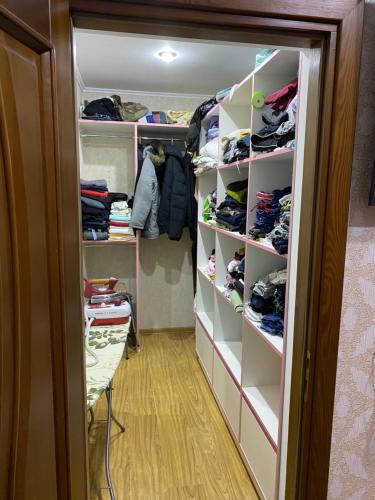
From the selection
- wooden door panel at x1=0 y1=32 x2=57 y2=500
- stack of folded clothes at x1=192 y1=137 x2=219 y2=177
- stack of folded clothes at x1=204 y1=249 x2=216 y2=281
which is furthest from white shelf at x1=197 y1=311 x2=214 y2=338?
wooden door panel at x1=0 y1=32 x2=57 y2=500

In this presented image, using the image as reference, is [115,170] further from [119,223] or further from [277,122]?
[277,122]

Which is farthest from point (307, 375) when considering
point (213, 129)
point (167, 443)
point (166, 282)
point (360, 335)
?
point (166, 282)

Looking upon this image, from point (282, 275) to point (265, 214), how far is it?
0.33m

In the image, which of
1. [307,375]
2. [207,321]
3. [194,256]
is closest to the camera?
[307,375]

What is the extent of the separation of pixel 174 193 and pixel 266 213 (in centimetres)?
163

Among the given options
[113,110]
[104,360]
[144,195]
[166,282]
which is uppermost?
[113,110]

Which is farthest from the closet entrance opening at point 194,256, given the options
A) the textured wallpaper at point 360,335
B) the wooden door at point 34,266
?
the wooden door at point 34,266

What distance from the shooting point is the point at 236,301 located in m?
2.15

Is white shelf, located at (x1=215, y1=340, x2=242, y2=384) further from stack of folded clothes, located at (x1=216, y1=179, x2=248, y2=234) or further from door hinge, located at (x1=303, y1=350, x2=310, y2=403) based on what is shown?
door hinge, located at (x1=303, y1=350, x2=310, y2=403)

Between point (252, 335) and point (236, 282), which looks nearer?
point (252, 335)

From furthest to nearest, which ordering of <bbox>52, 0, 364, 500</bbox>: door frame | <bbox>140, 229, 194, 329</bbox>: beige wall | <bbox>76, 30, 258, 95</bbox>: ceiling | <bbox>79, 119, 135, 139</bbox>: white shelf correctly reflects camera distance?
<bbox>140, 229, 194, 329</bbox>: beige wall < <bbox>79, 119, 135, 139</bbox>: white shelf < <bbox>76, 30, 258, 95</bbox>: ceiling < <bbox>52, 0, 364, 500</bbox>: door frame

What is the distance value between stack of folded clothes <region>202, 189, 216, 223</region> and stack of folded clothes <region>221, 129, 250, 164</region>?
46 centimetres

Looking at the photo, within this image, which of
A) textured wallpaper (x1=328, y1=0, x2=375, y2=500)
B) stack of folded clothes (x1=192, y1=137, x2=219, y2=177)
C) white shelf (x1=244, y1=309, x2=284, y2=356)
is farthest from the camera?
stack of folded clothes (x1=192, y1=137, x2=219, y2=177)

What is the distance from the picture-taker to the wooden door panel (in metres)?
0.69
